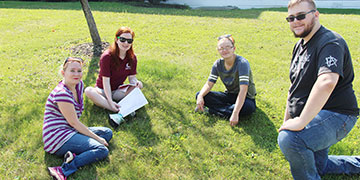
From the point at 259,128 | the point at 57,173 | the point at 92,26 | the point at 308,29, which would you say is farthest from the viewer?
the point at 92,26

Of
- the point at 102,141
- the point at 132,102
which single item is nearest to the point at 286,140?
the point at 102,141

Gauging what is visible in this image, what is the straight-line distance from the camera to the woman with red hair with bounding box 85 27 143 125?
154 inches

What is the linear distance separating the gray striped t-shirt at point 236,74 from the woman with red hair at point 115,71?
4.59ft

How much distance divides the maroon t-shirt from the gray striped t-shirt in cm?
142

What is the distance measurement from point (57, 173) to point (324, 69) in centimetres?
280

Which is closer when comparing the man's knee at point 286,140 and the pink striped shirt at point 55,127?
the man's knee at point 286,140

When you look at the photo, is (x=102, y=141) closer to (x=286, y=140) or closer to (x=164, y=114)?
(x=164, y=114)

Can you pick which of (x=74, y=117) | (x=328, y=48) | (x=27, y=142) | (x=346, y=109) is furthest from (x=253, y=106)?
(x=27, y=142)

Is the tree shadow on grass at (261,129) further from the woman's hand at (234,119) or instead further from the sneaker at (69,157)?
the sneaker at (69,157)

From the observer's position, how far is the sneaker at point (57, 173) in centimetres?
269

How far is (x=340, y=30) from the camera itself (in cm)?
973

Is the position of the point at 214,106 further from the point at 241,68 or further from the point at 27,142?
the point at 27,142

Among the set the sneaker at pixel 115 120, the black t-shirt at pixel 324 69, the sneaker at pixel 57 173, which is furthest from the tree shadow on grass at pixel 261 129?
the sneaker at pixel 57 173

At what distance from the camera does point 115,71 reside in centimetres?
413
